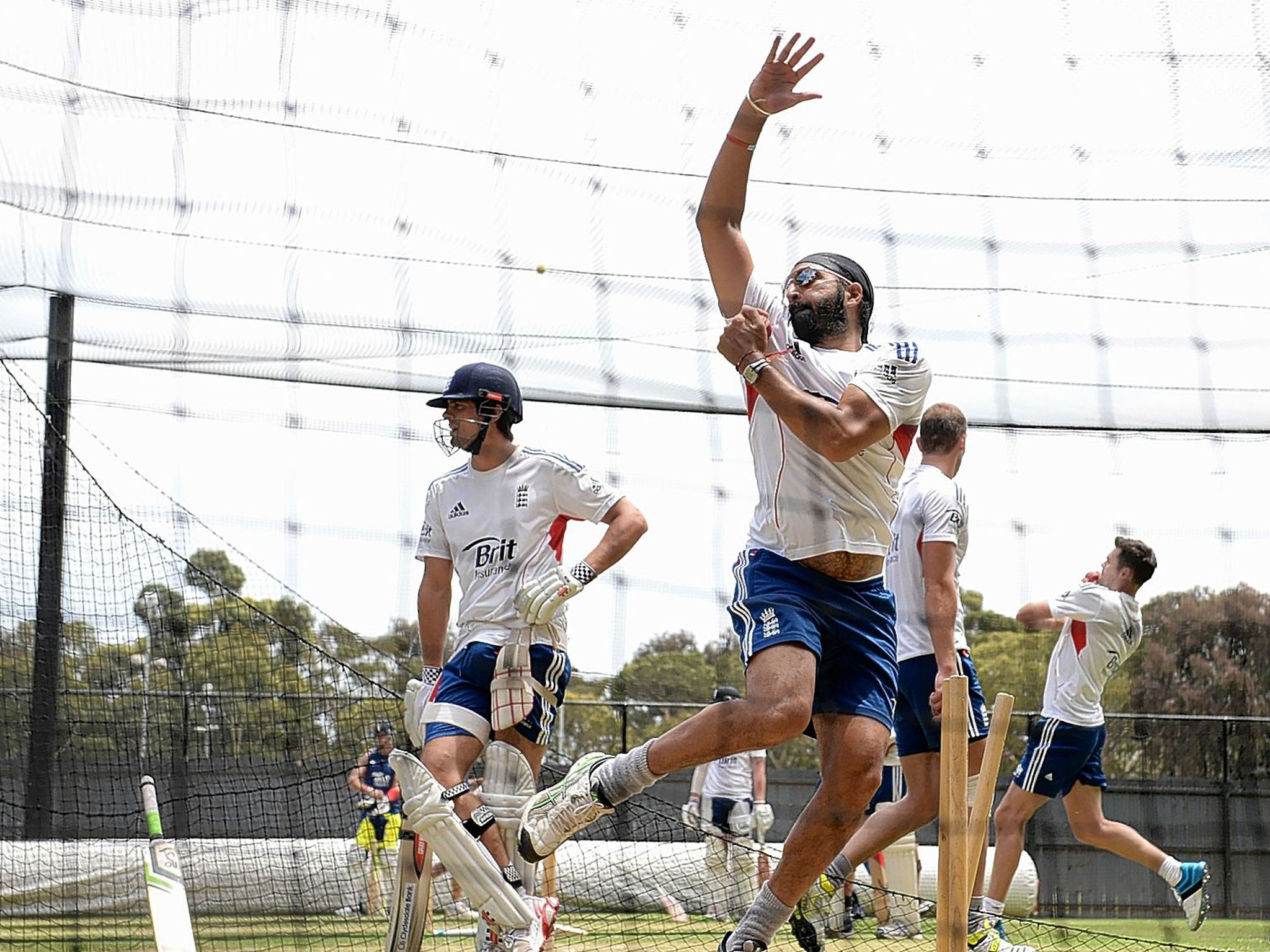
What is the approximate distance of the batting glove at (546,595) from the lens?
217 inches

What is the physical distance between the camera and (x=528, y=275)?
661 cm

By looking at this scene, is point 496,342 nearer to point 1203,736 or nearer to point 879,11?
point 879,11

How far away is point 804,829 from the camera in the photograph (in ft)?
14.2

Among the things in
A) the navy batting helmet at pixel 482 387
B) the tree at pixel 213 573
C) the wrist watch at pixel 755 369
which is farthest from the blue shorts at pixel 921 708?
the tree at pixel 213 573

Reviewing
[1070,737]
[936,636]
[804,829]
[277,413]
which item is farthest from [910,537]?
[277,413]

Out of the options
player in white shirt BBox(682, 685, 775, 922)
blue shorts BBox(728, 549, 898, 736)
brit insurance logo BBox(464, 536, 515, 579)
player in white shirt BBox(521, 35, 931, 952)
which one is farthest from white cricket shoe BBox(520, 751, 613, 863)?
player in white shirt BBox(682, 685, 775, 922)

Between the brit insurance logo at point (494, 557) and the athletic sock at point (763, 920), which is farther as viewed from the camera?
the brit insurance logo at point (494, 557)

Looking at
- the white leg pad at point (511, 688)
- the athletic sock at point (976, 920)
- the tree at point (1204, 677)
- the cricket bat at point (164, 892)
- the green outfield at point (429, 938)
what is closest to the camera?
the cricket bat at point (164, 892)

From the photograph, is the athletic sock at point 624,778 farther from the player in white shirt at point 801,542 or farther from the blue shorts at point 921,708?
the blue shorts at point 921,708

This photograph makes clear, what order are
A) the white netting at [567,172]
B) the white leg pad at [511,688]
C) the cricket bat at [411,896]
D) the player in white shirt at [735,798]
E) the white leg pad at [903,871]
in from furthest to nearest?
the player in white shirt at [735,798] → the white leg pad at [903,871] → the white netting at [567,172] → the white leg pad at [511,688] → the cricket bat at [411,896]

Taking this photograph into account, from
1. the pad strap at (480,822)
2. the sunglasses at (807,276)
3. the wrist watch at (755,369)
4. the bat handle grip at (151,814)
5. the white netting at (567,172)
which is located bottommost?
the pad strap at (480,822)

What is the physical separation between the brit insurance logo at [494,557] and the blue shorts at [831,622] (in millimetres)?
1526

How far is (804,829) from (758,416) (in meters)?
1.22

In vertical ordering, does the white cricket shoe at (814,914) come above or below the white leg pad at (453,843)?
below
